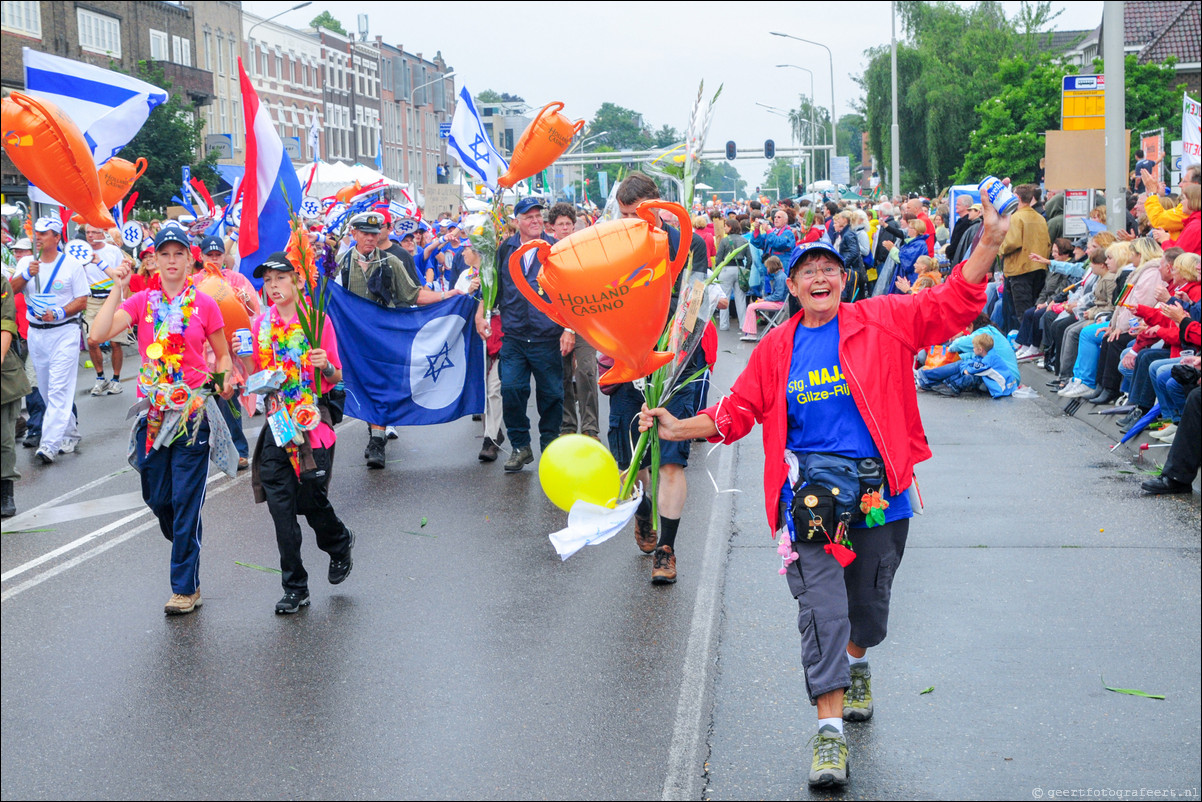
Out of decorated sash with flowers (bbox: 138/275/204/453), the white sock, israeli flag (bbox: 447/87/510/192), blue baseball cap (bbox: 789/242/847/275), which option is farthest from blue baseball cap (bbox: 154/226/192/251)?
israeli flag (bbox: 447/87/510/192)

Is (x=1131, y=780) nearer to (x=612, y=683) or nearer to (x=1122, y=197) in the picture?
(x=612, y=683)

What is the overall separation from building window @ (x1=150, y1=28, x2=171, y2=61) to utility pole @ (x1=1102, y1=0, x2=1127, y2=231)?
45382 mm

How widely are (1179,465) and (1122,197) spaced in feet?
21.8

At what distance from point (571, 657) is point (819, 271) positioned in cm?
222

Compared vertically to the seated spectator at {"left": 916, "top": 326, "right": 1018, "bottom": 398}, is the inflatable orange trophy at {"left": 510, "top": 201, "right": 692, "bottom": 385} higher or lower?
higher

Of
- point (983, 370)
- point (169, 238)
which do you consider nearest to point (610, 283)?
point (169, 238)

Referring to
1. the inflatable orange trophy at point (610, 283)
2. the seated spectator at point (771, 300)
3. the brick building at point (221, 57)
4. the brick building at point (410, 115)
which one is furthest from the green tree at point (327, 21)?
the inflatable orange trophy at point (610, 283)

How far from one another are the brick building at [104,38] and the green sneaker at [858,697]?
38019 mm

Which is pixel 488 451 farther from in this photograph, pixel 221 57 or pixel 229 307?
pixel 221 57

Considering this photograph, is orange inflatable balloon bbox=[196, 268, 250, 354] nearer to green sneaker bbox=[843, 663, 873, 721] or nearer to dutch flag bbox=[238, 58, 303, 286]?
dutch flag bbox=[238, 58, 303, 286]

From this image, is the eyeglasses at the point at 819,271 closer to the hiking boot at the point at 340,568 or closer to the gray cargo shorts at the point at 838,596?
the gray cargo shorts at the point at 838,596

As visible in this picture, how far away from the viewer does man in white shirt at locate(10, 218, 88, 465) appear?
37.8ft

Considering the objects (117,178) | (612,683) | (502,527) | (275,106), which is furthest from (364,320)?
(275,106)

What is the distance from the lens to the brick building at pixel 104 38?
135 feet
